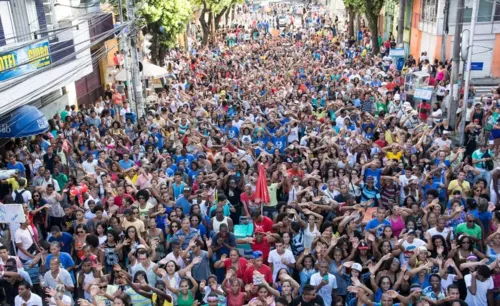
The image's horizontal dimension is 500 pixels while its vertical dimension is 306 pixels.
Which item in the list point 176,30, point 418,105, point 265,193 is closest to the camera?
point 265,193

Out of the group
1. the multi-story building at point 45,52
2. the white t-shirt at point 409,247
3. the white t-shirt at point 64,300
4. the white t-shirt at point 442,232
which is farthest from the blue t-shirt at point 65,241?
the white t-shirt at point 442,232

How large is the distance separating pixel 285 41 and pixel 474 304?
33695 mm

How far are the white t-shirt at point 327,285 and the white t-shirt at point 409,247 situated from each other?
96 cm

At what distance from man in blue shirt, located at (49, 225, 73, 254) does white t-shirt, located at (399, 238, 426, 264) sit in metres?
4.45

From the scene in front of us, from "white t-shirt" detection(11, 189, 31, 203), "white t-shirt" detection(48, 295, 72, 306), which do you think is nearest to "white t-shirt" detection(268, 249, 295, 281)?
"white t-shirt" detection(48, 295, 72, 306)

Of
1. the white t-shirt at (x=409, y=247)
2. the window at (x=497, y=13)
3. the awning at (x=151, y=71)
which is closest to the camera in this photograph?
the white t-shirt at (x=409, y=247)

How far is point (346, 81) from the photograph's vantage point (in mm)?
19250

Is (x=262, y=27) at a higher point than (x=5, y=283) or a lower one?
lower

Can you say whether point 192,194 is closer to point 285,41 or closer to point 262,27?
point 285,41

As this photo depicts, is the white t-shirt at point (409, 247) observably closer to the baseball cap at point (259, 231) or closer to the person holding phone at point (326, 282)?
the person holding phone at point (326, 282)

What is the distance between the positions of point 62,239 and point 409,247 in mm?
4628

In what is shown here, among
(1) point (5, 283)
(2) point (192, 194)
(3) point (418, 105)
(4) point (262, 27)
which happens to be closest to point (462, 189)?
(2) point (192, 194)

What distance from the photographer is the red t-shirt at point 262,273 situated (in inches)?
286

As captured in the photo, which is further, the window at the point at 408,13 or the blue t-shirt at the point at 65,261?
the window at the point at 408,13
